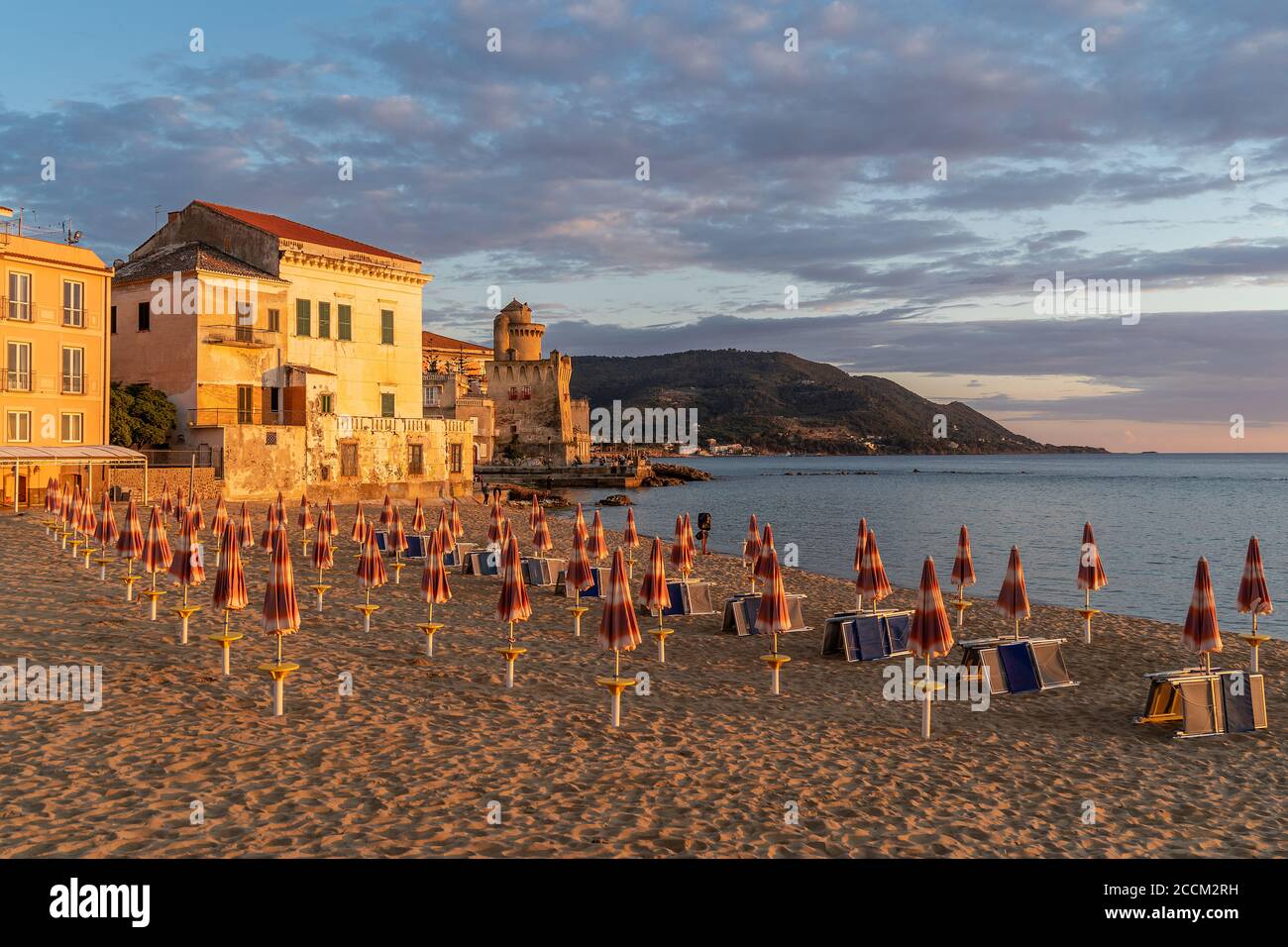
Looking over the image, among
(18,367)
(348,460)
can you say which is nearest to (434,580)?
(18,367)

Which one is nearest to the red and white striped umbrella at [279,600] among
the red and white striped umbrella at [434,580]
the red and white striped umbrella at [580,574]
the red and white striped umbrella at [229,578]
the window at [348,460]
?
the red and white striped umbrella at [229,578]

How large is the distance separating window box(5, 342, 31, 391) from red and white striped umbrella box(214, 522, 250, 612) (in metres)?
28.0

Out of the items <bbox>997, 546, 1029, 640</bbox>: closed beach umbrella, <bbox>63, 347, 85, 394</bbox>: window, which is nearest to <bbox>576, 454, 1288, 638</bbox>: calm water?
<bbox>997, 546, 1029, 640</bbox>: closed beach umbrella

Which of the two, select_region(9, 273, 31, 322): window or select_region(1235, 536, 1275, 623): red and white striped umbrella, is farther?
select_region(9, 273, 31, 322): window

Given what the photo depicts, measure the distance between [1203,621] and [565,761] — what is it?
8.59 m

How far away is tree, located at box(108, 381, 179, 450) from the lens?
38250 mm

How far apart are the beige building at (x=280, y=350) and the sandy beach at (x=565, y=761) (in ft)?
89.6

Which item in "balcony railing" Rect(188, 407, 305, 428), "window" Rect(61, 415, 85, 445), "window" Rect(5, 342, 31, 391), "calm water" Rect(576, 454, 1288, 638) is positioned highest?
"window" Rect(5, 342, 31, 391)

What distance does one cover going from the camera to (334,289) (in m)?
45.9

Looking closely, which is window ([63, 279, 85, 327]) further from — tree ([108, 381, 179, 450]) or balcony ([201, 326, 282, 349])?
balcony ([201, 326, 282, 349])

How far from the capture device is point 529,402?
4402 inches
